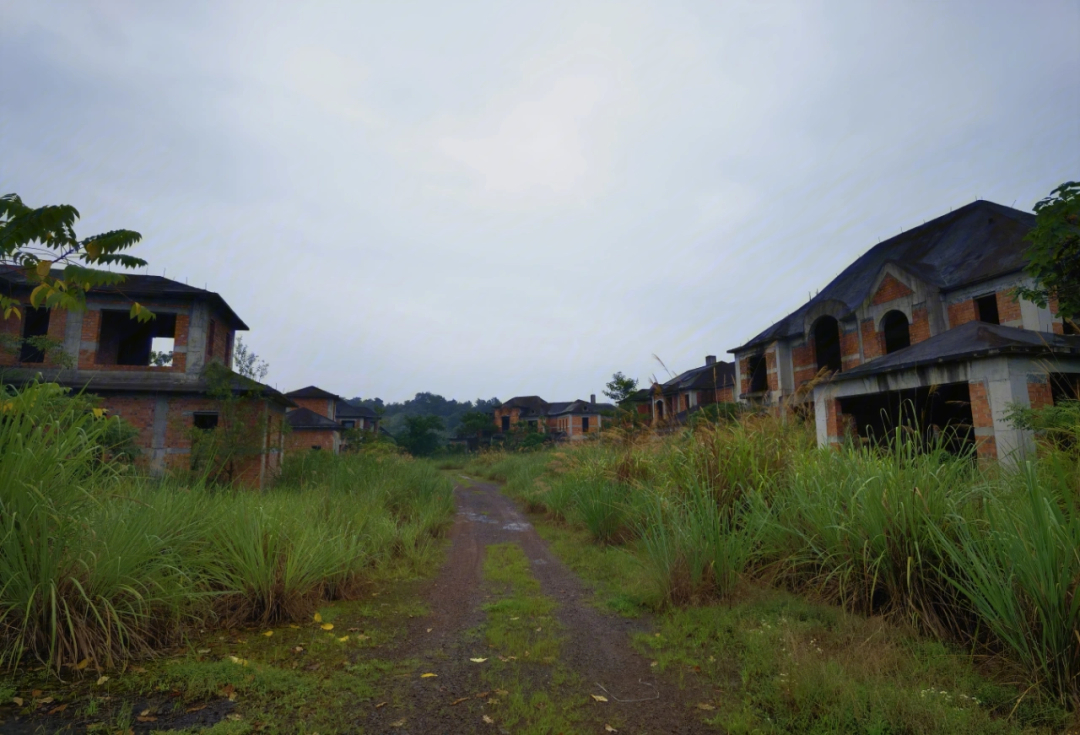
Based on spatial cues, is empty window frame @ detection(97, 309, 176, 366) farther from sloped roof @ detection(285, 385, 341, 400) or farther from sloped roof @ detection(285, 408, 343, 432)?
sloped roof @ detection(285, 385, 341, 400)

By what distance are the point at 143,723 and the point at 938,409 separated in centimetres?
1869

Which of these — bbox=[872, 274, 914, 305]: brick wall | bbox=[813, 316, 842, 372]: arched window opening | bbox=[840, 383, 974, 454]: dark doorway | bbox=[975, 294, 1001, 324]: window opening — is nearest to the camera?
bbox=[840, 383, 974, 454]: dark doorway

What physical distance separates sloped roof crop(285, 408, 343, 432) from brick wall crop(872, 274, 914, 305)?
33954 mm

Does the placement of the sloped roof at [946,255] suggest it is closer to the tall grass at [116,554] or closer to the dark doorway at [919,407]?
the dark doorway at [919,407]

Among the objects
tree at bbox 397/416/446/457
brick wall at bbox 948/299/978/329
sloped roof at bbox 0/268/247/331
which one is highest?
sloped roof at bbox 0/268/247/331

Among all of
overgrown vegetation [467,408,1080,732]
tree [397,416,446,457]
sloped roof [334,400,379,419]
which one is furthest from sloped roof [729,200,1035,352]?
sloped roof [334,400,379,419]

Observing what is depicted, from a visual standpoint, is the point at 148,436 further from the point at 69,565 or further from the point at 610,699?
the point at 610,699

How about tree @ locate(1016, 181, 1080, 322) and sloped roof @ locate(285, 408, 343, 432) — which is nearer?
tree @ locate(1016, 181, 1080, 322)

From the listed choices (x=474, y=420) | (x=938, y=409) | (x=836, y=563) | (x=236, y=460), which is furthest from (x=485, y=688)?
(x=474, y=420)

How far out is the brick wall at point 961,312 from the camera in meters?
17.7

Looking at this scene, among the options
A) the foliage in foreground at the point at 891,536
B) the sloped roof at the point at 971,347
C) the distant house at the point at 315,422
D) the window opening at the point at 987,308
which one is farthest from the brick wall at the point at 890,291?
the distant house at the point at 315,422

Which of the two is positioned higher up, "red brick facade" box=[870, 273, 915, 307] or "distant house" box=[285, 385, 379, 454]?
"red brick facade" box=[870, 273, 915, 307]

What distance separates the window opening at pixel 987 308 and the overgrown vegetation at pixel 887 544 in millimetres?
12997

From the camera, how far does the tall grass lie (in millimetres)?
3680
